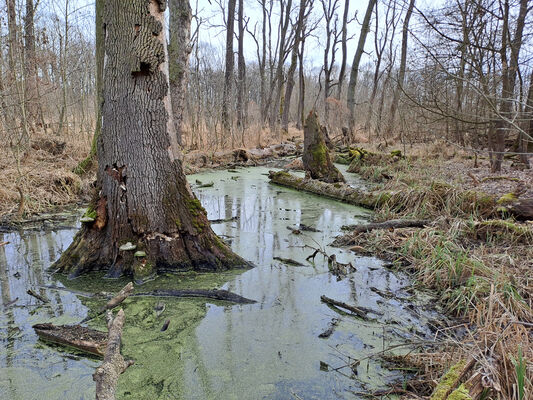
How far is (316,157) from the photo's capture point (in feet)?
29.1

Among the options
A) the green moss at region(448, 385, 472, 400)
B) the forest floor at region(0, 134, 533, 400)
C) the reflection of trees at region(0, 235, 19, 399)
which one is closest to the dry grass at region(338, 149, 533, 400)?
the forest floor at region(0, 134, 533, 400)

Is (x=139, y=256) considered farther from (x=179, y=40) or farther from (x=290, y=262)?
A: (x=179, y=40)

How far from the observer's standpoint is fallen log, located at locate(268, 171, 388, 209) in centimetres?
657

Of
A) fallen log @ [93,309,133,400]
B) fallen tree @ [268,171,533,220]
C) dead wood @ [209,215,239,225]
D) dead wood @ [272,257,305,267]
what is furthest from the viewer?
dead wood @ [209,215,239,225]

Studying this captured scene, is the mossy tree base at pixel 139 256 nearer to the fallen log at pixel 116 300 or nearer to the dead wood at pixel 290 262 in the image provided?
the fallen log at pixel 116 300

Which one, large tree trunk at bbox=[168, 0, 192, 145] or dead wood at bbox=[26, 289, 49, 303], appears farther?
large tree trunk at bbox=[168, 0, 192, 145]

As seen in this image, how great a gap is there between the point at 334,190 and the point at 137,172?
466 cm

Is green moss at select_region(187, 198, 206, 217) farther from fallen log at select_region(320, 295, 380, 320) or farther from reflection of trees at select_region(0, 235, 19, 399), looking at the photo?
reflection of trees at select_region(0, 235, 19, 399)

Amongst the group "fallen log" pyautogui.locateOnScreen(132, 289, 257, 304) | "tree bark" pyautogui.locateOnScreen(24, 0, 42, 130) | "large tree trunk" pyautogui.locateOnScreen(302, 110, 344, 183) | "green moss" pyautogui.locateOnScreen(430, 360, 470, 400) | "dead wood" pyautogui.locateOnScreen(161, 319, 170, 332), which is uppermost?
"tree bark" pyautogui.locateOnScreen(24, 0, 42, 130)

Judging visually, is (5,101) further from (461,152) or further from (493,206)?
(461,152)

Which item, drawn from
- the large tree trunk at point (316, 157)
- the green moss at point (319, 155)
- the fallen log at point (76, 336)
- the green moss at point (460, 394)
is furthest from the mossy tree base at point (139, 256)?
the green moss at point (319, 155)

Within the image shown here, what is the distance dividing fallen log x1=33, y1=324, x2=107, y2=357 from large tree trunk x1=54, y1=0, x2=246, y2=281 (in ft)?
3.15

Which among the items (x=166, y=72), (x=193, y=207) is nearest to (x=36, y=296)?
(x=193, y=207)

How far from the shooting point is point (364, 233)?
196 inches
